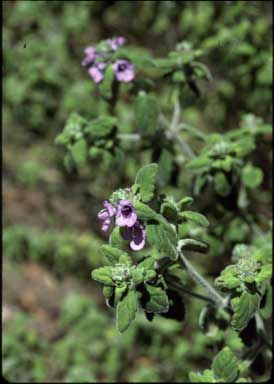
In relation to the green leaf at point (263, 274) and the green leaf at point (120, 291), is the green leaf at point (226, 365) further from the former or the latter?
the green leaf at point (120, 291)

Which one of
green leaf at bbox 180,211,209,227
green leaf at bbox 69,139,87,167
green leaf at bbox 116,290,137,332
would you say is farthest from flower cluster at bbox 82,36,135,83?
green leaf at bbox 116,290,137,332

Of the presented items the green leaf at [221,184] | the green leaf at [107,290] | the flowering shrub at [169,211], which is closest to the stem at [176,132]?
the flowering shrub at [169,211]

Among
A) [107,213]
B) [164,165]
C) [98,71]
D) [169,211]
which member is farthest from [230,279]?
[98,71]

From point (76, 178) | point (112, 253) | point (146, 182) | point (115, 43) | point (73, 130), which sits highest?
point (115, 43)

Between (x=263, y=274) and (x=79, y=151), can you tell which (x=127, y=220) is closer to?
(x=263, y=274)

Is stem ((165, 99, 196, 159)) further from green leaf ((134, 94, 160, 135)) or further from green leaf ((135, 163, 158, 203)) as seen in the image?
green leaf ((135, 163, 158, 203))
